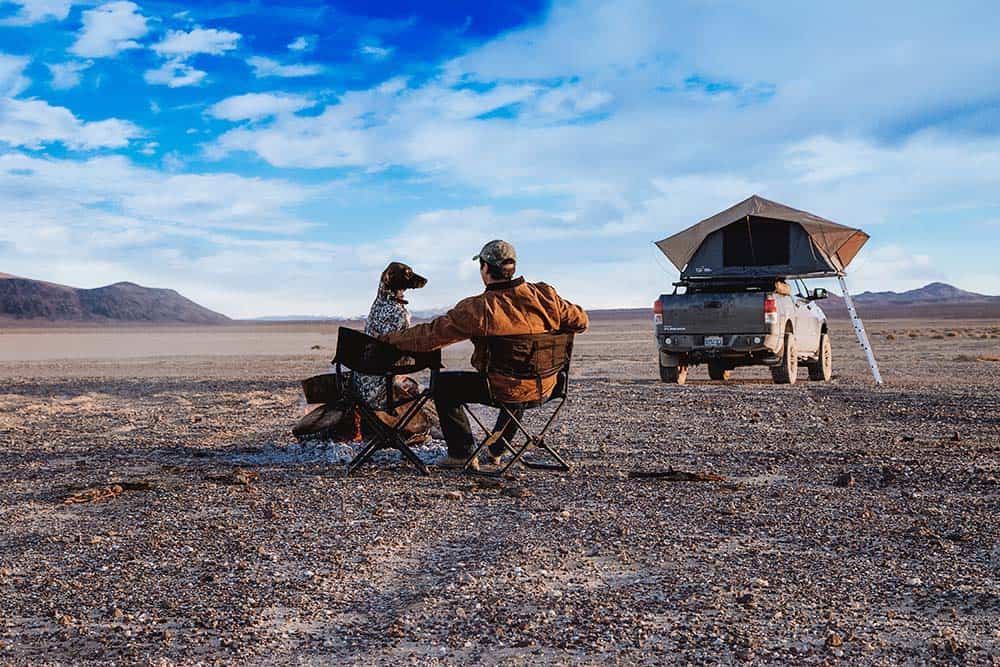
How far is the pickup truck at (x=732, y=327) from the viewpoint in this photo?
15305 millimetres

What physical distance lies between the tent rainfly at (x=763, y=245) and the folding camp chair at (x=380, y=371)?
35.4ft

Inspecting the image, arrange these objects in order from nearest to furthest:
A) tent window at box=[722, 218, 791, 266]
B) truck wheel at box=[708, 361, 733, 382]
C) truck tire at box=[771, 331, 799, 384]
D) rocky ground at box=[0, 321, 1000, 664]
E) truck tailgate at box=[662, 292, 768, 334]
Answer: rocky ground at box=[0, 321, 1000, 664] < truck tailgate at box=[662, 292, 768, 334] < truck tire at box=[771, 331, 799, 384] < tent window at box=[722, 218, 791, 266] < truck wheel at box=[708, 361, 733, 382]

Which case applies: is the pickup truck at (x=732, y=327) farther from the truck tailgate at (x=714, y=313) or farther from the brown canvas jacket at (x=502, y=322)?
the brown canvas jacket at (x=502, y=322)

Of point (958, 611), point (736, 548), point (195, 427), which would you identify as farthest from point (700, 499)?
point (195, 427)

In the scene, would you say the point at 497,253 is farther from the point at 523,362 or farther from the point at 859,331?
the point at 859,331

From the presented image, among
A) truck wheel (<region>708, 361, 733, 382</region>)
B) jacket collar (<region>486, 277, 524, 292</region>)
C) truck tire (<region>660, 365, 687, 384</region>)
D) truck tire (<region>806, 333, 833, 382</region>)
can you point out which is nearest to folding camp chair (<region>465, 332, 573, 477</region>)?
jacket collar (<region>486, 277, 524, 292</region>)

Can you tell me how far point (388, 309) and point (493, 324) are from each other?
43.7 inches

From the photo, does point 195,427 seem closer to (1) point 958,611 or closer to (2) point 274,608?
(2) point 274,608

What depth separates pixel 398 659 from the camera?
3377 mm

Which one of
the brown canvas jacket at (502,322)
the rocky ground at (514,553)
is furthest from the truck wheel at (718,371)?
the brown canvas jacket at (502,322)

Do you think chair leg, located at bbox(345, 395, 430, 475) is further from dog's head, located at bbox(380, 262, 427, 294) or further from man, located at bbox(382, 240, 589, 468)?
dog's head, located at bbox(380, 262, 427, 294)

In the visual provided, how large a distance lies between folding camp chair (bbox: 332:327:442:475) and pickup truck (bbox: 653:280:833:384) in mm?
9067

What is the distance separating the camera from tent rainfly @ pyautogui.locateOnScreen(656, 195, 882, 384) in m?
17.1

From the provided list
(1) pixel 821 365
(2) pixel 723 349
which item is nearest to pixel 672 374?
(2) pixel 723 349
